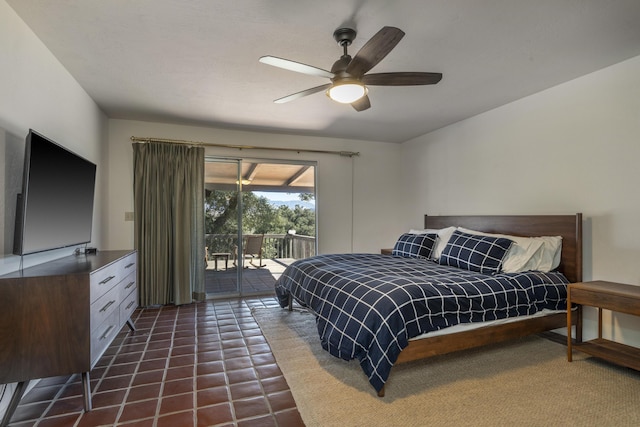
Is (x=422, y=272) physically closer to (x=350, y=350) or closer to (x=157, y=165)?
(x=350, y=350)

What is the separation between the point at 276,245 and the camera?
16.6 ft

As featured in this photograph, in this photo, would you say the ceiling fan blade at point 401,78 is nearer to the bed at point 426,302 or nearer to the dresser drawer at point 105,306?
the bed at point 426,302

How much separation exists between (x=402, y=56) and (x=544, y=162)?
1.95 metres

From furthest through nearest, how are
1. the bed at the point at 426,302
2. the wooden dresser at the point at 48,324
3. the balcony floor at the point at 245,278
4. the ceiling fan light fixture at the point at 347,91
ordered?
the balcony floor at the point at 245,278 < the ceiling fan light fixture at the point at 347,91 < the bed at the point at 426,302 < the wooden dresser at the point at 48,324

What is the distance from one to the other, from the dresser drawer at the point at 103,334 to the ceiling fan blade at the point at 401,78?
2414 millimetres

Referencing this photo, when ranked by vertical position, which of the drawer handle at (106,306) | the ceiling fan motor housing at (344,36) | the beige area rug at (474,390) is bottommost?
the beige area rug at (474,390)

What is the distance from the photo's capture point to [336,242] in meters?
5.26

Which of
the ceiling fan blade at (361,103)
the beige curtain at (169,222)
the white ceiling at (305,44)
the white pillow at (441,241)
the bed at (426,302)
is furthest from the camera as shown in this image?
the beige curtain at (169,222)

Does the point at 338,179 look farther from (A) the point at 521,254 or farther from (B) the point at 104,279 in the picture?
(B) the point at 104,279

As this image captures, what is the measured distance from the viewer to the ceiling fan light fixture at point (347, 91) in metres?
2.18

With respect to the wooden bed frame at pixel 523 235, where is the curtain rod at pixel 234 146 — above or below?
above

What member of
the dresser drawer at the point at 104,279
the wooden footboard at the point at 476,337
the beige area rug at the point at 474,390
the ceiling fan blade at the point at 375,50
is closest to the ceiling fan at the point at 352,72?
the ceiling fan blade at the point at 375,50

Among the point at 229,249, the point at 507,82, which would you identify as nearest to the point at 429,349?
the point at 507,82

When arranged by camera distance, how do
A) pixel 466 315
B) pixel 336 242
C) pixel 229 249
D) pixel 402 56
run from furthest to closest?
pixel 336 242 → pixel 229 249 → pixel 402 56 → pixel 466 315
